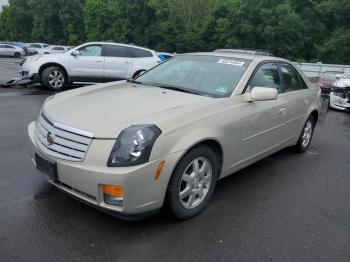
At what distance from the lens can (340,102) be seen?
11.4 metres

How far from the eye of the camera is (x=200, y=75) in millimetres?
4445

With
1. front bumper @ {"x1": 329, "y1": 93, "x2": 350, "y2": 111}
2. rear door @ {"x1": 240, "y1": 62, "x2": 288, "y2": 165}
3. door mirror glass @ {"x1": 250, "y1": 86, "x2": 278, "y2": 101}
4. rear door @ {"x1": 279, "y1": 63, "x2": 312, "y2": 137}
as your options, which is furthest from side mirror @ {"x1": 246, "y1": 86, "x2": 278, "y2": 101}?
front bumper @ {"x1": 329, "y1": 93, "x2": 350, "y2": 111}

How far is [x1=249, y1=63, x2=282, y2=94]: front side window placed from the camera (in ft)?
14.5

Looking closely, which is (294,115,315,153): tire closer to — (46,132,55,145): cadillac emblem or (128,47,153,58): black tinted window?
(46,132,55,145): cadillac emblem

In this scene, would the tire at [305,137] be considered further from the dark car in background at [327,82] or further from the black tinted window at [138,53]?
the dark car in background at [327,82]

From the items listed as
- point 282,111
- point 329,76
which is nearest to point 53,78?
point 282,111

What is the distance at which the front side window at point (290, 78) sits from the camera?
17.0ft

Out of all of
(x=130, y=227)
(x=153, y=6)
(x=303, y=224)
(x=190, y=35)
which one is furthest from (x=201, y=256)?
(x=153, y=6)

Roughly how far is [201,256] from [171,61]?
2.83 metres

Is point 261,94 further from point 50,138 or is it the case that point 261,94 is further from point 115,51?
point 115,51

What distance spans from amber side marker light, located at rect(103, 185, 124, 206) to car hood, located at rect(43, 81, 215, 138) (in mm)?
413

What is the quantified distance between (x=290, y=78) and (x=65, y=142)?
11.3ft

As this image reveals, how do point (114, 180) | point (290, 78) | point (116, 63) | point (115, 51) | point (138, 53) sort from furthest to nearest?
point (138, 53), point (115, 51), point (116, 63), point (290, 78), point (114, 180)

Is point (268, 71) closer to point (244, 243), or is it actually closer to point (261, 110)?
point (261, 110)
